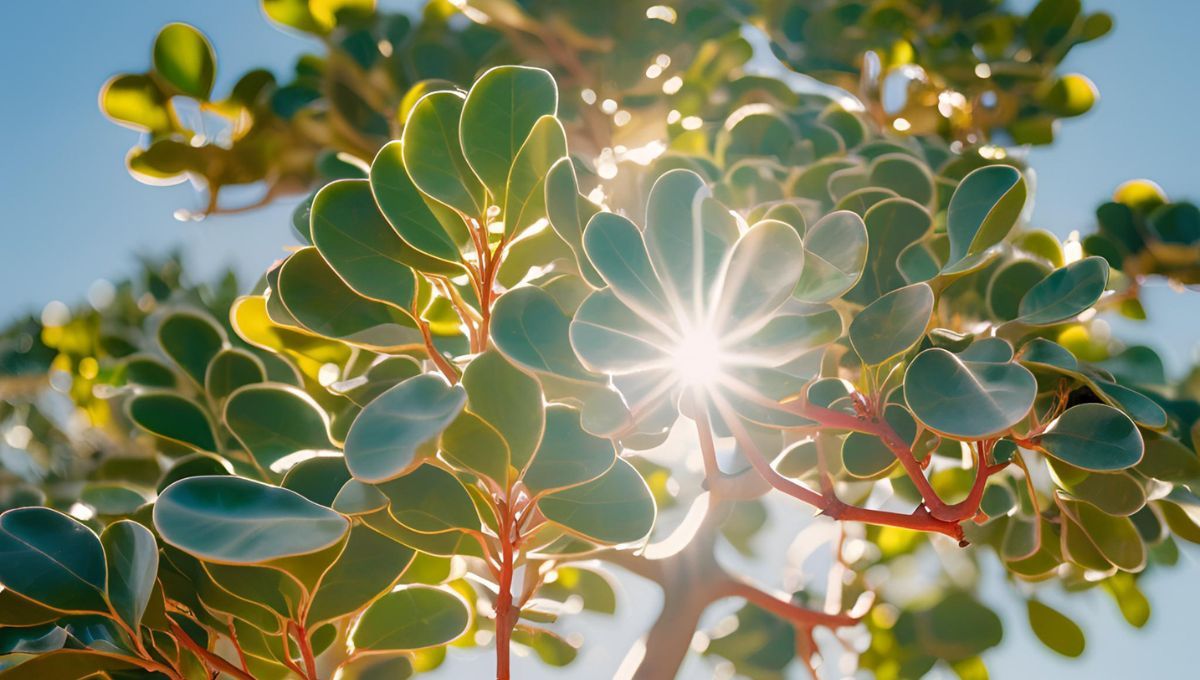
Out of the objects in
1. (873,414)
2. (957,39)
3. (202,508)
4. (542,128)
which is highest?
(957,39)

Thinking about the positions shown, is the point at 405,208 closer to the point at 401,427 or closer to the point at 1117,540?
the point at 401,427

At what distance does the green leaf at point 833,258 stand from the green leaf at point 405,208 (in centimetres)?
24

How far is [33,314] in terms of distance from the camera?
235 centimetres

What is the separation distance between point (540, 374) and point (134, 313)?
5.59ft

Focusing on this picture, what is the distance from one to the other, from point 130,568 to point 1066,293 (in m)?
0.63

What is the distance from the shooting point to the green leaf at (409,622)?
0.71 meters

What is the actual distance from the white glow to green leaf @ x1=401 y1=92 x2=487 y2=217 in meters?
0.17

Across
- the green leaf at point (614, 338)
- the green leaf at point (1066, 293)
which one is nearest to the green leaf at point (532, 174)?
the green leaf at point (614, 338)

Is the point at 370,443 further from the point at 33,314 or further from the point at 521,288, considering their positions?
the point at 33,314

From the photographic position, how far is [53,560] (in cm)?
60

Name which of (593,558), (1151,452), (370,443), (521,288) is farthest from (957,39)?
(370,443)

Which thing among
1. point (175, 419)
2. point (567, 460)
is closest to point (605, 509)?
point (567, 460)

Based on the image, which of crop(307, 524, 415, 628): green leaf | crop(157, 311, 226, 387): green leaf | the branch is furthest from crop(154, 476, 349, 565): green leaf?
the branch

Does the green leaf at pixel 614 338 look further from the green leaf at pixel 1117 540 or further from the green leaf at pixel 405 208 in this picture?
the green leaf at pixel 1117 540
